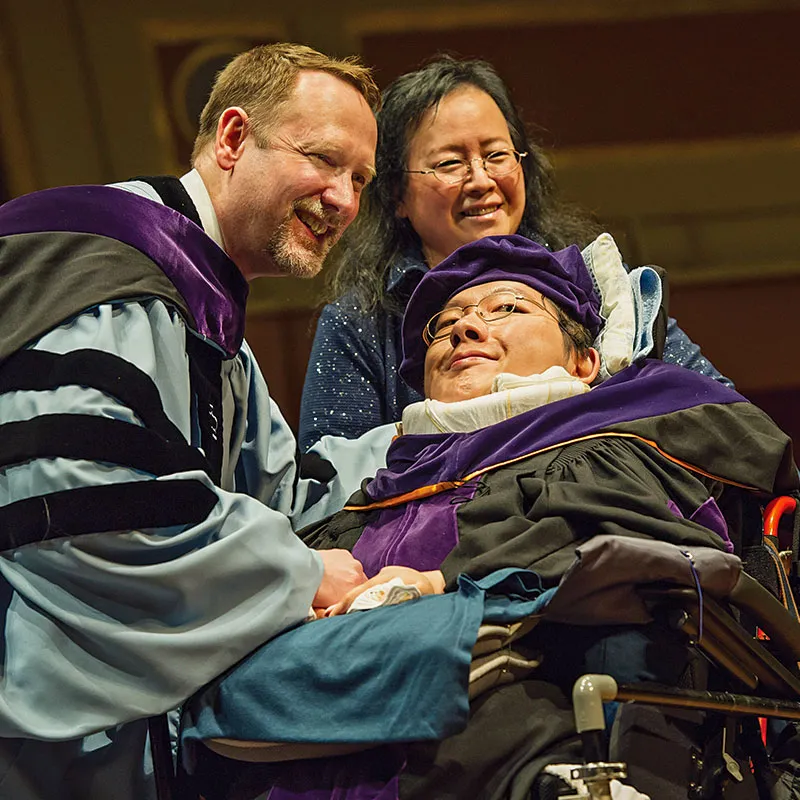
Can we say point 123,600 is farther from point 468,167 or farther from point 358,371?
point 468,167

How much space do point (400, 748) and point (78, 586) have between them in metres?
0.51

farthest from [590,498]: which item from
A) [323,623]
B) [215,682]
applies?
[215,682]

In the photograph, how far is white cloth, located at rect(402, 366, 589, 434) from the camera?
2.21 m

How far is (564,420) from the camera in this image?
2.15 meters

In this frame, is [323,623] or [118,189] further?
[118,189]

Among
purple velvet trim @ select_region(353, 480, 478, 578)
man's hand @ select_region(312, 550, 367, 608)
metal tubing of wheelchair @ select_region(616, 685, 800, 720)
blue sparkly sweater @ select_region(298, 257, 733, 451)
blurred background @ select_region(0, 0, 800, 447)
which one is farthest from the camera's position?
blurred background @ select_region(0, 0, 800, 447)

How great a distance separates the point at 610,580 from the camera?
1.67 meters

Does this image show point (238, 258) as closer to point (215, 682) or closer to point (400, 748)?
point (215, 682)

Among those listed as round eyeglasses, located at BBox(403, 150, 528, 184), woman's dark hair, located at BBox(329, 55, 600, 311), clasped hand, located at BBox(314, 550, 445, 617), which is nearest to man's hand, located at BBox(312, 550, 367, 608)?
clasped hand, located at BBox(314, 550, 445, 617)

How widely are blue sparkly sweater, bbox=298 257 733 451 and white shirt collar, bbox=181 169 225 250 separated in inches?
23.6

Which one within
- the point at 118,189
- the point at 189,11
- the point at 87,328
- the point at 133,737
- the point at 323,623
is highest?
the point at 189,11

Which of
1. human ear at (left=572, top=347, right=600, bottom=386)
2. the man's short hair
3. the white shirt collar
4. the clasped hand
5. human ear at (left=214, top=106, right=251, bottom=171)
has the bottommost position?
the clasped hand

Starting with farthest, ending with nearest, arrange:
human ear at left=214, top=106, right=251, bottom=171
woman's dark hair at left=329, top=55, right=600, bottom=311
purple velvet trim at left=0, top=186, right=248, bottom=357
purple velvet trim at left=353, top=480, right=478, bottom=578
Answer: woman's dark hair at left=329, top=55, right=600, bottom=311 < human ear at left=214, top=106, right=251, bottom=171 < purple velvet trim at left=0, top=186, right=248, bottom=357 < purple velvet trim at left=353, top=480, right=478, bottom=578

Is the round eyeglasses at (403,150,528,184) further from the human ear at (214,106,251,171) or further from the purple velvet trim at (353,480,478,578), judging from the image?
the purple velvet trim at (353,480,478,578)
